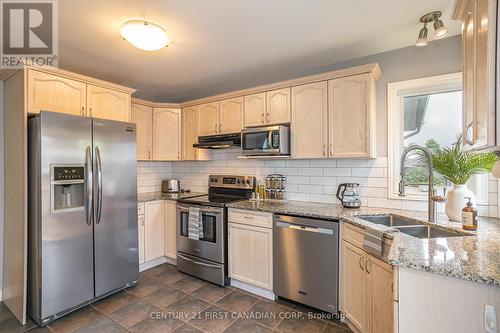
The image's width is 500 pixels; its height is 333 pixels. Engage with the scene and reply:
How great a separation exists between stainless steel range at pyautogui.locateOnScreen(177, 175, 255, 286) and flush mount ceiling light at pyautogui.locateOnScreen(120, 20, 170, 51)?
1.71 meters

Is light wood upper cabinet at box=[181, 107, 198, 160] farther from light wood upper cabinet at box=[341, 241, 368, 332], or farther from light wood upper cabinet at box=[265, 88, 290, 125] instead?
light wood upper cabinet at box=[341, 241, 368, 332]

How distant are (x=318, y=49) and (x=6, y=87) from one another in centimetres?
313

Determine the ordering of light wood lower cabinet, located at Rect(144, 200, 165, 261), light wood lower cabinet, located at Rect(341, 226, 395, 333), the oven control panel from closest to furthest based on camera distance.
Result: light wood lower cabinet, located at Rect(341, 226, 395, 333)
light wood lower cabinet, located at Rect(144, 200, 165, 261)
the oven control panel

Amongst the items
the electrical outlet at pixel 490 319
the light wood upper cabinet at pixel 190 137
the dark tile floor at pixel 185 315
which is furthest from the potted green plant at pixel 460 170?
the light wood upper cabinet at pixel 190 137

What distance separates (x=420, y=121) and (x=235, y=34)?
6.56 feet

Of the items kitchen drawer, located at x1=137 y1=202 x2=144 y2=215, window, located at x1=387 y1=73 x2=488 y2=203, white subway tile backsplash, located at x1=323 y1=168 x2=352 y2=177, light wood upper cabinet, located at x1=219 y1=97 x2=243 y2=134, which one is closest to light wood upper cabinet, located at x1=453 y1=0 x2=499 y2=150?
window, located at x1=387 y1=73 x2=488 y2=203

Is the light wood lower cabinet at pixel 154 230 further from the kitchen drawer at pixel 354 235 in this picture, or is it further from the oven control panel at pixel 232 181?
the kitchen drawer at pixel 354 235

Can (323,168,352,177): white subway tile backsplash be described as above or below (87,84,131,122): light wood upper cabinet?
below

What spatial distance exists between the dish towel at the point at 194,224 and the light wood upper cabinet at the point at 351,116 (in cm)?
168

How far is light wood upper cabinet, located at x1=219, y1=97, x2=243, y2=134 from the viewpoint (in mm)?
3146

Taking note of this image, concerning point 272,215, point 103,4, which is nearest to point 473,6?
point 272,215

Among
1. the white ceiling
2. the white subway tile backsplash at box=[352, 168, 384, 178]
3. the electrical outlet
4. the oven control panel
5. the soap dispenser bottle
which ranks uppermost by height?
the white ceiling

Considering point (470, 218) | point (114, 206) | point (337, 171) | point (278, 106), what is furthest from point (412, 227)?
point (114, 206)

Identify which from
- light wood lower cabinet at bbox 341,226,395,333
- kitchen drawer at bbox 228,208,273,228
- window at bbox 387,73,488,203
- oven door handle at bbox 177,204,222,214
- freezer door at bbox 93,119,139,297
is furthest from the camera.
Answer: oven door handle at bbox 177,204,222,214
